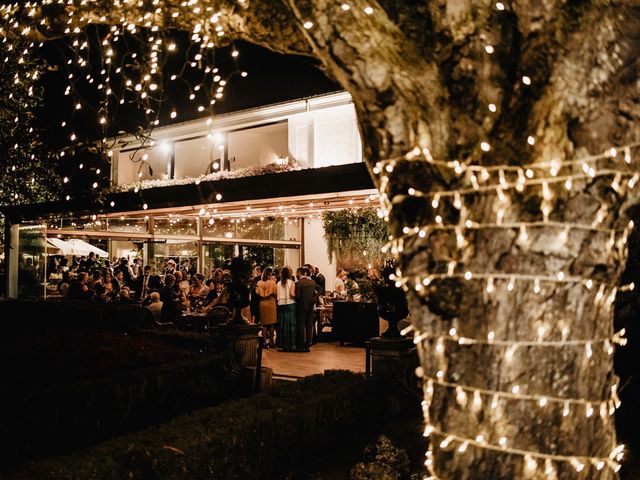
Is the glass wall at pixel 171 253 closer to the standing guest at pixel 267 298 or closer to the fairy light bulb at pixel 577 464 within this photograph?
the standing guest at pixel 267 298

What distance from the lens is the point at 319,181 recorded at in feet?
28.8

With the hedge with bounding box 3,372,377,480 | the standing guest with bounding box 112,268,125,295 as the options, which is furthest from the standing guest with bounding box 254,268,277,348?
the hedge with bounding box 3,372,377,480

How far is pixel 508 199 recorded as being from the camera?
2.13 meters

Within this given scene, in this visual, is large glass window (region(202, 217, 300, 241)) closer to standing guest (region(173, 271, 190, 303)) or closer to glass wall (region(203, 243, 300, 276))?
glass wall (region(203, 243, 300, 276))

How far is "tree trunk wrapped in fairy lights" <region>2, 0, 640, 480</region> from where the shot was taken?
83.0 inches

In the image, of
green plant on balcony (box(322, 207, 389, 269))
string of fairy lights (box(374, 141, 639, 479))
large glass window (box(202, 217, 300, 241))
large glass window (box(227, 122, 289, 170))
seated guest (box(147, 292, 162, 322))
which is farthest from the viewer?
large glass window (box(202, 217, 300, 241))

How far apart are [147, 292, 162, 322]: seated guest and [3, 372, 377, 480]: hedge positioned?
18.5 ft

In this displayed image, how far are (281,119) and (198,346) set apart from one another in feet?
29.1

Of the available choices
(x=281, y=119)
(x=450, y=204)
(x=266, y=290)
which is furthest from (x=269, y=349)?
(x=450, y=204)

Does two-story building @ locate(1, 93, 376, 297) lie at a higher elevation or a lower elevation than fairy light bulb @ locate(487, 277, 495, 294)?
higher

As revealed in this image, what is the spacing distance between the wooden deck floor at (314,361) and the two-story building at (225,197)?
10.0 feet

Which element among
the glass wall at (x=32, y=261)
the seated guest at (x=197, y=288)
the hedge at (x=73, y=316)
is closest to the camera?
the hedge at (x=73, y=316)

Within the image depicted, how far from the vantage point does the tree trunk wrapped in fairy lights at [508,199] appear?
2107 millimetres

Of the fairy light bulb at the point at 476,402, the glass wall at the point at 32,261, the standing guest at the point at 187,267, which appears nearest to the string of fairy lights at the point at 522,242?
the fairy light bulb at the point at 476,402
